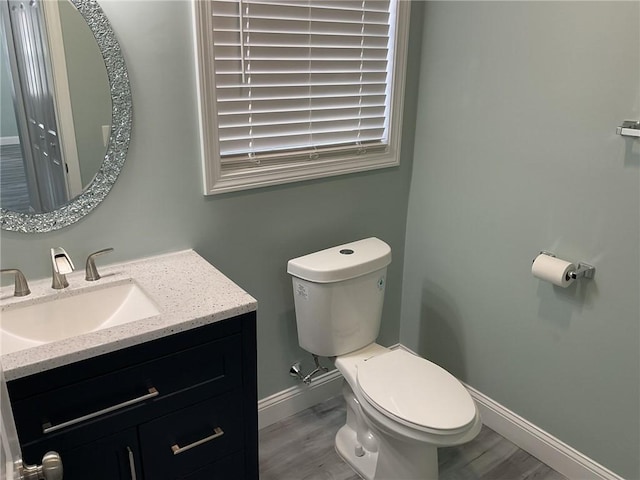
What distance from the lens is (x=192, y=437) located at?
58.7 inches

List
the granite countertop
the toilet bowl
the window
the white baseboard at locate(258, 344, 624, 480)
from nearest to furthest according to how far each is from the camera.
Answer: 1. the granite countertop
2. the toilet bowl
3. the window
4. the white baseboard at locate(258, 344, 624, 480)

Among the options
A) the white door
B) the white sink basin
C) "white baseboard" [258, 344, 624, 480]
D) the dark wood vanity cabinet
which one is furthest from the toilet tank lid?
the white door

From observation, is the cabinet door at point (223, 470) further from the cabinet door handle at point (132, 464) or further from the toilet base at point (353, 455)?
the toilet base at point (353, 455)

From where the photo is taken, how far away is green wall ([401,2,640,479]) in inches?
67.1

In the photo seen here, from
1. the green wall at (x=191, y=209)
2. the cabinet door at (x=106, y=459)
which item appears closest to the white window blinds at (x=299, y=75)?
the green wall at (x=191, y=209)

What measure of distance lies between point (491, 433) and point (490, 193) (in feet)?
3.47

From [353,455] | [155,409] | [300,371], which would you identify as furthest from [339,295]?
[155,409]

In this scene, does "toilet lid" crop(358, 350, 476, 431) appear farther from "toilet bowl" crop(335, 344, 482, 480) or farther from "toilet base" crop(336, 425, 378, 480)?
"toilet base" crop(336, 425, 378, 480)

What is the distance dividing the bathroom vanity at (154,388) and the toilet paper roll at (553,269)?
3.49 feet

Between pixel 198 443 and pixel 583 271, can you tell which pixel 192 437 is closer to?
pixel 198 443

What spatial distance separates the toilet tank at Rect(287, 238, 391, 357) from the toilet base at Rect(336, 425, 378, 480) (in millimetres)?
394

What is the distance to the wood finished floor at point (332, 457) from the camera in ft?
6.75

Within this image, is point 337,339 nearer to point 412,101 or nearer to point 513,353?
point 513,353

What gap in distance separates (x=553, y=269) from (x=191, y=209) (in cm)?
129
